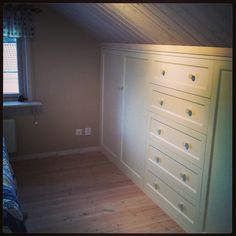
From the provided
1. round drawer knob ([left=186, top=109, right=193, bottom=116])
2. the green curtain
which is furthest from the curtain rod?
round drawer knob ([left=186, top=109, right=193, bottom=116])

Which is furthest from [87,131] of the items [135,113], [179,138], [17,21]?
[179,138]

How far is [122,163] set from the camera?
3508mm

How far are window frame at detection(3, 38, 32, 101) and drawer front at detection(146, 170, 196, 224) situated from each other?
1904 mm

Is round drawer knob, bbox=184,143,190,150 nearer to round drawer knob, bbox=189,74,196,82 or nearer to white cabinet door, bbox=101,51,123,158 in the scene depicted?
round drawer knob, bbox=189,74,196,82

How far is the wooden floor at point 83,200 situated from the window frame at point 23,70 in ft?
2.85

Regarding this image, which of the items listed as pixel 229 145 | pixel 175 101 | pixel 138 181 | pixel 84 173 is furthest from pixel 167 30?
pixel 84 173

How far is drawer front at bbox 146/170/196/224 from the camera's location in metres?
2.34

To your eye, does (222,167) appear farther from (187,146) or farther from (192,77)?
(192,77)

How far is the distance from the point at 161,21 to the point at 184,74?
468mm

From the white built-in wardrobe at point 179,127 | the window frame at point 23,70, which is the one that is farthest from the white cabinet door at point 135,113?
the window frame at point 23,70

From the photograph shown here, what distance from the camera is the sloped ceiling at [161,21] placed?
1629 mm

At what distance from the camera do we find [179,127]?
2.39 m

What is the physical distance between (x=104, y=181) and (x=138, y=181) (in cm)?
40

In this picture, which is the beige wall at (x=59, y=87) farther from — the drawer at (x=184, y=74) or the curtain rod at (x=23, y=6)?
the drawer at (x=184, y=74)
